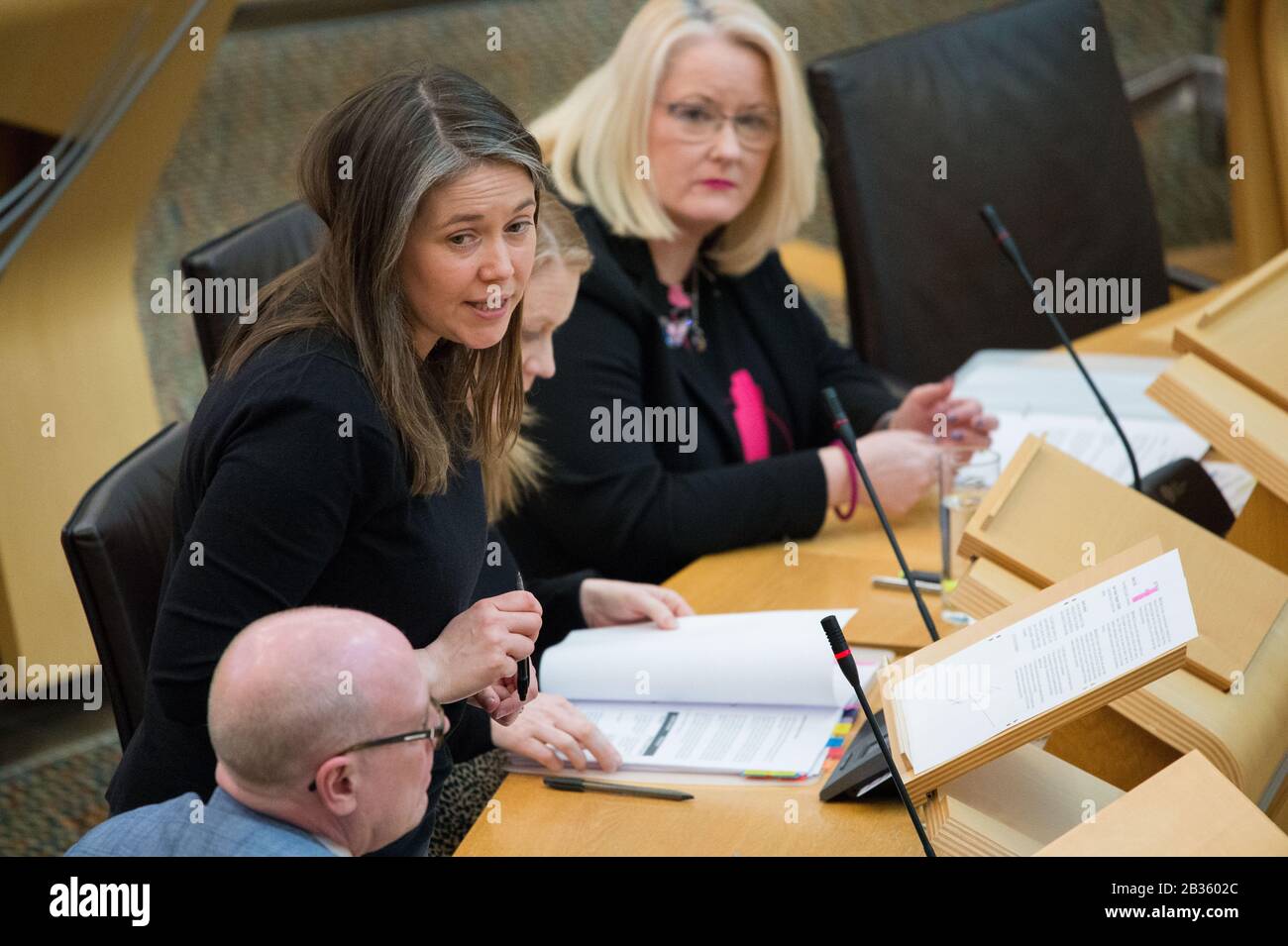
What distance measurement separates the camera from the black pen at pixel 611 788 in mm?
1283

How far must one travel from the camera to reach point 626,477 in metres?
1.85

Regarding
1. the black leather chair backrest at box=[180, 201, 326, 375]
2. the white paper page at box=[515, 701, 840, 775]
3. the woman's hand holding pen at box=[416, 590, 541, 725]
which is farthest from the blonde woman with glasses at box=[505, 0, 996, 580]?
the woman's hand holding pen at box=[416, 590, 541, 725]

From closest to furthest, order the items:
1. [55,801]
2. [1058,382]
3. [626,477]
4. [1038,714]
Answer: [1038,714] → [626,477] → [1058,382] → [55,801]

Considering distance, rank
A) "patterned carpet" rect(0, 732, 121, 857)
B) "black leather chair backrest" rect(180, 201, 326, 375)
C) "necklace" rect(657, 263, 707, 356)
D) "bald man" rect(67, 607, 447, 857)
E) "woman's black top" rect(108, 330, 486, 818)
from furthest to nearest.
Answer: "patterned carpet" rect(0, 732, 121, 857), "necklace" rect(657, 263, 707, 356), "black leather chair backrest" rect(180, 201, 326, 375), "woman's black top" rect(108, 330, 486, 818), "bald man" rect(67, 607, 447, 857)

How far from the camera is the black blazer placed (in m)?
1.85

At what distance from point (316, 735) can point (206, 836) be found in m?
0.12

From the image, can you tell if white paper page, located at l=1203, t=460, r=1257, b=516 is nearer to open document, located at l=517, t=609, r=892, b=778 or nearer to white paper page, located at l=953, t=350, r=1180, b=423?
white paper page, located at l=953, t=350, r=1180, b=423

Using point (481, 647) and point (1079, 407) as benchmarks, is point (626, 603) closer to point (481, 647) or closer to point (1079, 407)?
point (481, 647)

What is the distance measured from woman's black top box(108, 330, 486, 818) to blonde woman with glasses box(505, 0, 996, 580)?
646mm

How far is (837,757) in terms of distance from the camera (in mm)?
1322

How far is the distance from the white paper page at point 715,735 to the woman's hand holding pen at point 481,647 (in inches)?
9.2

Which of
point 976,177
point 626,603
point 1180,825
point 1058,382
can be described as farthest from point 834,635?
point 976,177

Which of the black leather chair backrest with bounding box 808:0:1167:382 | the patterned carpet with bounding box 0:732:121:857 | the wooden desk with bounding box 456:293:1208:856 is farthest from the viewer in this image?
the black leather chair backrest with bounding box 808:0:1167:382

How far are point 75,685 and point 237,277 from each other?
1188 millimetres
